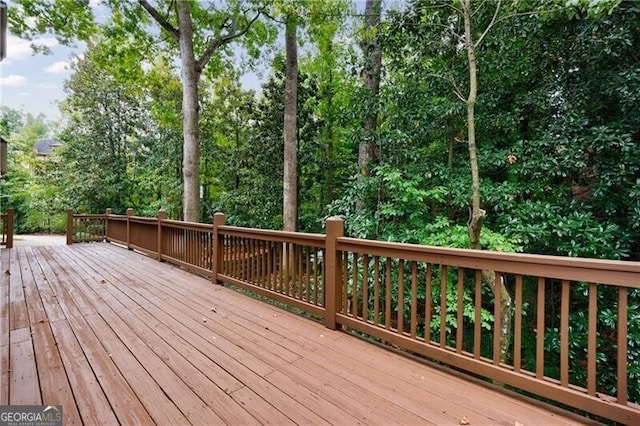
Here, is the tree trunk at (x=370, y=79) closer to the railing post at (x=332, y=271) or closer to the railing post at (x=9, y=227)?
the railing post at (x=332, y=271)

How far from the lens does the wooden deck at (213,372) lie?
1.60 m

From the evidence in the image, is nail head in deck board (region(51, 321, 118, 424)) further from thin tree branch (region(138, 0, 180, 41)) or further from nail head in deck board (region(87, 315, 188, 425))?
thin tree branch (region(138, 0, 180, 41))

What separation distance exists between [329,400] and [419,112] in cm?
422

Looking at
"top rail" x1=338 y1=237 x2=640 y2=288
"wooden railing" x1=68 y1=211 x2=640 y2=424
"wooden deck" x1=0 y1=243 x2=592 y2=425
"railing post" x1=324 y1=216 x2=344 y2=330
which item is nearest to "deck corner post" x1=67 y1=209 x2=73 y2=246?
"wooden railing" x1=68 y1=211 x2=640 y2=424

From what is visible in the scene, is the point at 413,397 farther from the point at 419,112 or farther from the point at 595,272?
the point at 419,112

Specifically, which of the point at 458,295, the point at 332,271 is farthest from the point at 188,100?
the point at 458,295

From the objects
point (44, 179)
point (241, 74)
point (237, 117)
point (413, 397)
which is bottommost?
point (413, 397)

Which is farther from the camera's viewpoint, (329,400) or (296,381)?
(296,381)

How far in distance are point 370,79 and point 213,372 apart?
5.29 meters

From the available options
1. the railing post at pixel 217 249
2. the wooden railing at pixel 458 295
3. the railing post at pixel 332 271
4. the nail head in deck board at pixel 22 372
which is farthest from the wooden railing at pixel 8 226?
the railing post at pixel 332 271

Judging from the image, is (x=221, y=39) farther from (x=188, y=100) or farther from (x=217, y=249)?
(x=217, y=249)

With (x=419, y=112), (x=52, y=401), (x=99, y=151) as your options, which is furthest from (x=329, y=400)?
(x=99, y=151)

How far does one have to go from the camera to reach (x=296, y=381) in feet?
6.27

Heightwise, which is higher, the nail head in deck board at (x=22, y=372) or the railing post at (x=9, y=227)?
the railing post at (x=9, y=227)
